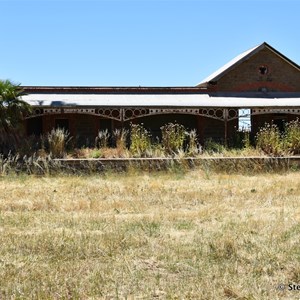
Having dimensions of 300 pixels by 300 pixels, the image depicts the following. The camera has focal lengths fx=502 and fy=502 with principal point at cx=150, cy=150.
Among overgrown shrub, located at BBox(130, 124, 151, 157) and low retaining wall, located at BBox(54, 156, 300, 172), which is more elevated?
overgrown shrub, located at BBox(130, 124, 151, 157)

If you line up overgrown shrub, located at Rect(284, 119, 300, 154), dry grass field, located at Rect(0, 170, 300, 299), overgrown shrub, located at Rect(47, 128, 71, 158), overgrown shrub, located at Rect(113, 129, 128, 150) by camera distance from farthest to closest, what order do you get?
overgrown shrub, located at Rect(284, 119, 300, 154) < overgrown shrub, located at Rect(113, 129, 128, 150) < overgrown shrub, located at Rect(47, 128, 71, 158) < dry grass field, located at Rect(0, 170, 300, 299)

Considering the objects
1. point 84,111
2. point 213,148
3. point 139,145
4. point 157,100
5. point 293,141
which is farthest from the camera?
point 157,100

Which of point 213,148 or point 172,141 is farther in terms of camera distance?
point 213,148

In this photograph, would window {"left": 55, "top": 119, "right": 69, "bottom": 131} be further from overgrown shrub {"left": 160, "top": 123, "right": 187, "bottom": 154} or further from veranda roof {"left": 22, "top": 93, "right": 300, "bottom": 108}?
overgrown shrub {"left": 160, "top": 123, "right": 187, "bottom": 154}

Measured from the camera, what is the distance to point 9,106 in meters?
17.5

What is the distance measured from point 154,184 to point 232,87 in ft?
50.2

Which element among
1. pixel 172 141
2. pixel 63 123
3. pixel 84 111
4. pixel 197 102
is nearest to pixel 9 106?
pixel 84 111

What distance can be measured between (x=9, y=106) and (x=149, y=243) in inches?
484

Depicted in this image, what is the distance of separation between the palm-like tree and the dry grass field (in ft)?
20.7

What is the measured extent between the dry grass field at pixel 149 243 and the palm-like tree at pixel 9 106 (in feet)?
20.7

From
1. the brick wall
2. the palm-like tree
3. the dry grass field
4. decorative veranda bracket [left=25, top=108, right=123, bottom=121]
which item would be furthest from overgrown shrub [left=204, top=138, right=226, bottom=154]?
the brick wall

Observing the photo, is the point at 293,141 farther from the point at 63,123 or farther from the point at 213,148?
the point at 63,123

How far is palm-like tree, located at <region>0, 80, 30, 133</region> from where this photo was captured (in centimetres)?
1736

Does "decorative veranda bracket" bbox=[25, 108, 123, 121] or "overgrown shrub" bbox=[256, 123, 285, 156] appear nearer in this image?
"overgrown shrub" bbox=[256, 123, 285, 156]
